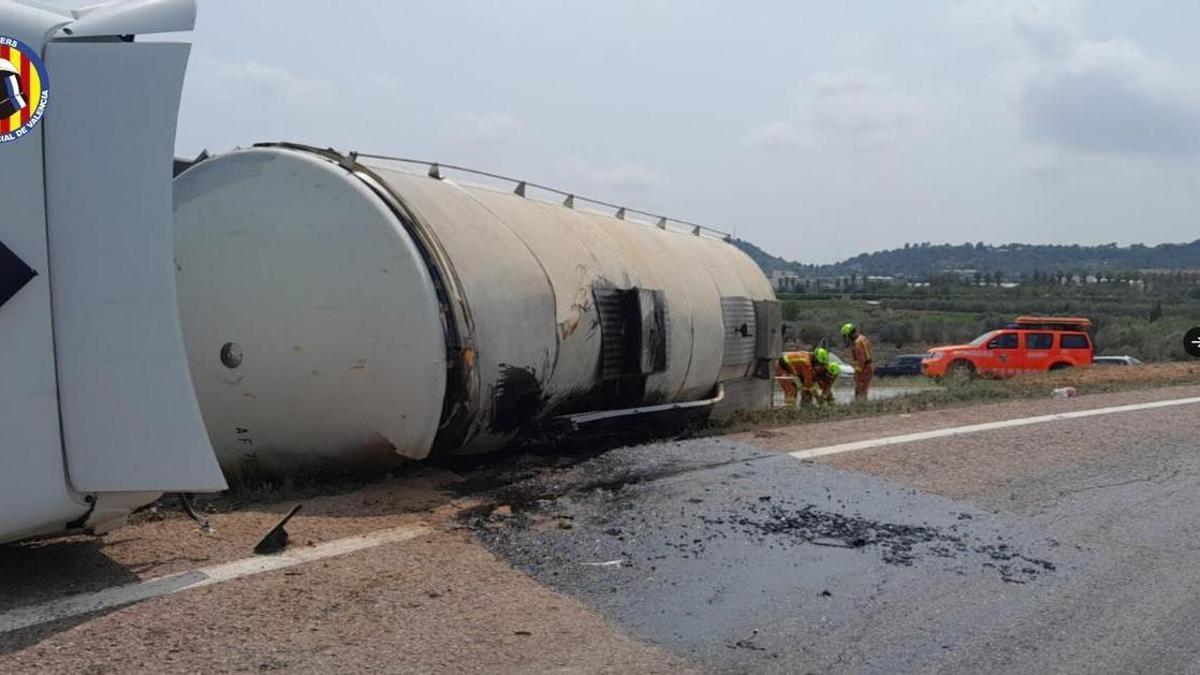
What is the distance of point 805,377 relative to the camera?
15.1 metres

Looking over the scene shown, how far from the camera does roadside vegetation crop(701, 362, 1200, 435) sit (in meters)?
11.1

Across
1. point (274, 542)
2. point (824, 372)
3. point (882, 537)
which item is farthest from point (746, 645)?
point (824, 372)

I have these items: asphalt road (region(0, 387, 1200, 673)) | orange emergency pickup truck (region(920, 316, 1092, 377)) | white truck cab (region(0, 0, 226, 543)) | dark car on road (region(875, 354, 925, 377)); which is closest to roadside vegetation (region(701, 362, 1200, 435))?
asphalt road (region(0, 387, 1200, 673))

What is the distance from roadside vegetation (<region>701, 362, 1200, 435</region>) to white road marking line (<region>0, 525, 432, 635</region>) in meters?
5.00

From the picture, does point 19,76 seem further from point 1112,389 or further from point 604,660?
point 1112,389

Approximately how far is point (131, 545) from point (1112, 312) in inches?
2295

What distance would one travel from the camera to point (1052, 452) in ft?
30.1

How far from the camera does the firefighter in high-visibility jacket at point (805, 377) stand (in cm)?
1502

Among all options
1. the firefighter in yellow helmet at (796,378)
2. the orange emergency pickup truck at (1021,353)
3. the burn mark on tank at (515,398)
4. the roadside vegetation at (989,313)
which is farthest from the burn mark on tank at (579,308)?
the roadside vegetation at (989,313)

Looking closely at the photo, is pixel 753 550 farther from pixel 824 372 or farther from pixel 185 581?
pixel 824 372

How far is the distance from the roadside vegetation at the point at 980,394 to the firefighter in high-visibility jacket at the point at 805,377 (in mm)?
1382

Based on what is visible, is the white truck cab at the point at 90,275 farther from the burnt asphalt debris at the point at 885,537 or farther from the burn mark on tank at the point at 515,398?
the burnt asphalt debris at the point at 885,537

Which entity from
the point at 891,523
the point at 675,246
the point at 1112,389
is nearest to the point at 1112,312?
the point at 1112,389

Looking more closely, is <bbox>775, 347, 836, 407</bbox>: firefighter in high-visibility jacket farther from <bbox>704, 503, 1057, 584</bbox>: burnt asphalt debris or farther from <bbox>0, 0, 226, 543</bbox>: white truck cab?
<bbox>0, 0, 226, 543</bbox>: white truck cab
